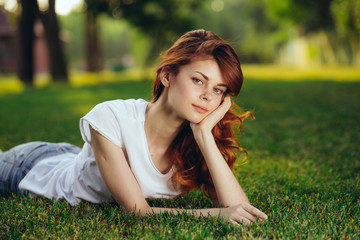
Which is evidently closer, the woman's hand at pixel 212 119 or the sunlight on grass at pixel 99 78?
the woman's hand at pixel 212 119

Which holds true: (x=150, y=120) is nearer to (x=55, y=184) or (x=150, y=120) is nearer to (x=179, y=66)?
(x=179, y=66)

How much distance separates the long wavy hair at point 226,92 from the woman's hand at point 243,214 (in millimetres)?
546

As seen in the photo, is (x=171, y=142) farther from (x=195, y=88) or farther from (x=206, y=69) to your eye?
(x=206, y=69)

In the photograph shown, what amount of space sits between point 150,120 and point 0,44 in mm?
35265

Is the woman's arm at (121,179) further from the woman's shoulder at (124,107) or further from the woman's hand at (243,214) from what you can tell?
the woman's shoulder at (124,107)

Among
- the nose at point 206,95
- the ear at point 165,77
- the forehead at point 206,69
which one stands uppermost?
the forehead at point 206,69

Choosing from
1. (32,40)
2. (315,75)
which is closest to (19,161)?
(32,40)

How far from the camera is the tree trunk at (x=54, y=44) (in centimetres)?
1741

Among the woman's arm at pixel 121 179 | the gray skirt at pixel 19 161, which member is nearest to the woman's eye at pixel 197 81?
the woman's arm at pixel 121 179

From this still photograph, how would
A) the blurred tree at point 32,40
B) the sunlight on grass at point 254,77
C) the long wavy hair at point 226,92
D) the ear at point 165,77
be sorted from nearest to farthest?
the long wavy hair at point 226,92, the ear at point 165,77, the sunlight on grass at point 254,77, the blurred tree at point 32,40

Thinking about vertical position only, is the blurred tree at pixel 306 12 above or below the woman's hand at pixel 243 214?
above

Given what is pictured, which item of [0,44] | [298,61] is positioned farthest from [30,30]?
[298,61]

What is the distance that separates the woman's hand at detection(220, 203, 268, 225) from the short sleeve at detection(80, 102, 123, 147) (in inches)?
34.7

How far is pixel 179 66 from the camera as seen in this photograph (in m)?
2.63
